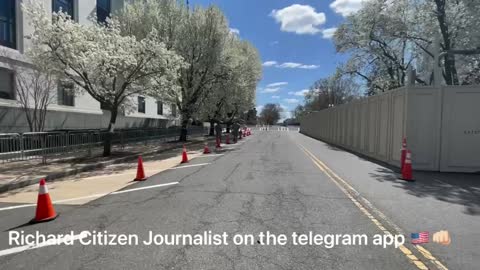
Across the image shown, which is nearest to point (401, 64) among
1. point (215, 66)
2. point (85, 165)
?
point (215, 66)

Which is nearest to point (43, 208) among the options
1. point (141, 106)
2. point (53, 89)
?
point (53, 89)

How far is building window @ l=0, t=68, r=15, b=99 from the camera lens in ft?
67.7

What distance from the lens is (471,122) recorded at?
44.5ft

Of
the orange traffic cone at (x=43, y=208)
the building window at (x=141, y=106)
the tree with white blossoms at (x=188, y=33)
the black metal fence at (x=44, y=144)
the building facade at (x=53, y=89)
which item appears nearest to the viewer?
the orange traffic cone at (x=43, y=208)

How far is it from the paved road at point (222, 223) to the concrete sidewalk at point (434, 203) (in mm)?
402

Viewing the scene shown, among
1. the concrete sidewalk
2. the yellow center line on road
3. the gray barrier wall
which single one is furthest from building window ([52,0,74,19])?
the gray barrier wall

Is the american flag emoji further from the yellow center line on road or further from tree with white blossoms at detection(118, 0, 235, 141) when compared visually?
tree with white blossoms at detection(118, 0, 235, 141)

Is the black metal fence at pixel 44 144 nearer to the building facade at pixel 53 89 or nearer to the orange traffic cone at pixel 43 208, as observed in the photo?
the building facade at pixel 53 89

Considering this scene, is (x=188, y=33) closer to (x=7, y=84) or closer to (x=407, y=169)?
(x=7, y=84)

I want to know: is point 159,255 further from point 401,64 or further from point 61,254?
point 401,64

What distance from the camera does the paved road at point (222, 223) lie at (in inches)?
189

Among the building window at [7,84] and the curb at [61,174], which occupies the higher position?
the building window at [7,84]

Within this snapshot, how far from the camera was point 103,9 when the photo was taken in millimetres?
32750

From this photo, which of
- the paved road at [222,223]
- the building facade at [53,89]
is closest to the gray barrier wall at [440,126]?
the paved road at [222,223]
